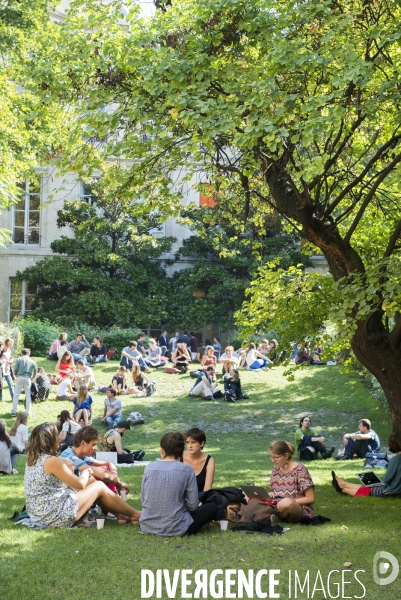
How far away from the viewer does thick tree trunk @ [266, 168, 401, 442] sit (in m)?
11.2

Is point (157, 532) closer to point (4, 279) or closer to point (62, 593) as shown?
point (62, 593)

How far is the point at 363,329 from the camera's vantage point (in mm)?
11211

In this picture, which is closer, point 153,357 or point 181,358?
point 181,358

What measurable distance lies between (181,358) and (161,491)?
20.5 m

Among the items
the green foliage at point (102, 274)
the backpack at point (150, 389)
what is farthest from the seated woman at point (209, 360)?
the green foliage at point (102, 274)

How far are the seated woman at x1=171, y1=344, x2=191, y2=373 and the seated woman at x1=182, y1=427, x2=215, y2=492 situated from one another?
18.4 metres

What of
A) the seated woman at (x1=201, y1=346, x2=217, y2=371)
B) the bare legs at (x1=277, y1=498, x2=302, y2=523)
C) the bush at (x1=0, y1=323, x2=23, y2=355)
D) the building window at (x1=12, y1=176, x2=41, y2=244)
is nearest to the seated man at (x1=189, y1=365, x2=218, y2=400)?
the seated woman at (x1=201, y1=346, x2=217, y2=371)

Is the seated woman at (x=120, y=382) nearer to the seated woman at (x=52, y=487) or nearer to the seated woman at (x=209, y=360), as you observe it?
the seated woman at (x=209, y=360)

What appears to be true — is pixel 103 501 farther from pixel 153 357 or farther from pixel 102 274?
pixel 102 274

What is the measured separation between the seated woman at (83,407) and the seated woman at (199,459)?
1015 cm

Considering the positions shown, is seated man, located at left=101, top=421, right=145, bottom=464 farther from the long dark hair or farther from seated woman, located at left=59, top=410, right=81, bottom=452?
the long dark hair

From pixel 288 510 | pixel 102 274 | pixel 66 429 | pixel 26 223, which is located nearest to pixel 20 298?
pixel 26 223

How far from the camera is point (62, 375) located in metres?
23.5

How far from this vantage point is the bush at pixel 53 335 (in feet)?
97.0
